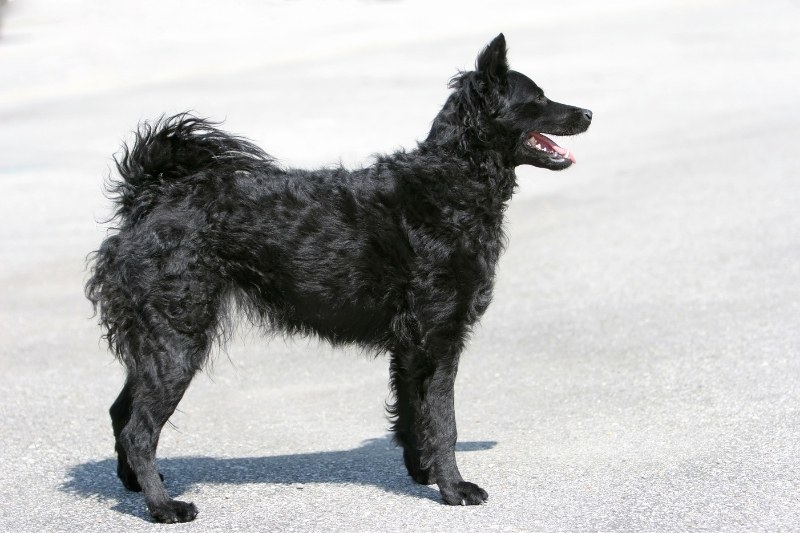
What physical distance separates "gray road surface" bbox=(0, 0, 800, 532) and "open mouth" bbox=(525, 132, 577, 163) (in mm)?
1614

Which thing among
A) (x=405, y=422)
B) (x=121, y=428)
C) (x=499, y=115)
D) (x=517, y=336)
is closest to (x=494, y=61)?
(x=499, y=115)

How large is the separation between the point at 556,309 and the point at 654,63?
1323 cm

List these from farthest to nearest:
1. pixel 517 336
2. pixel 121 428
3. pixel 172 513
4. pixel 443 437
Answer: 1. pixel 517 336
2. pixel 121 428
3. pixel 443 437
4. pixel 172 513

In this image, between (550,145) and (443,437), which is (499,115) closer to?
(550,145)

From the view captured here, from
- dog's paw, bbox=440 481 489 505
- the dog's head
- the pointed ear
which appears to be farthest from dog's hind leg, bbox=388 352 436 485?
the pointed ear

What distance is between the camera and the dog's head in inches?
216

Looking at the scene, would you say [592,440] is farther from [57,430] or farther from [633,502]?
[57,430]

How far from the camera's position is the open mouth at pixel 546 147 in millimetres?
5624

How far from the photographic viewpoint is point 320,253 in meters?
5.35

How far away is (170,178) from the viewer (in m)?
5.49

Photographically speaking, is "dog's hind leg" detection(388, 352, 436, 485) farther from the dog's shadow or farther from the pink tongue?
the pink tongue

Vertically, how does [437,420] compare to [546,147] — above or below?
below

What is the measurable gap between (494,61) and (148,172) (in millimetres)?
1816

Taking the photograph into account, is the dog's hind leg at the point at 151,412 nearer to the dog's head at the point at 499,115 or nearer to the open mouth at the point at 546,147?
the dog's head at the point at 499,115
